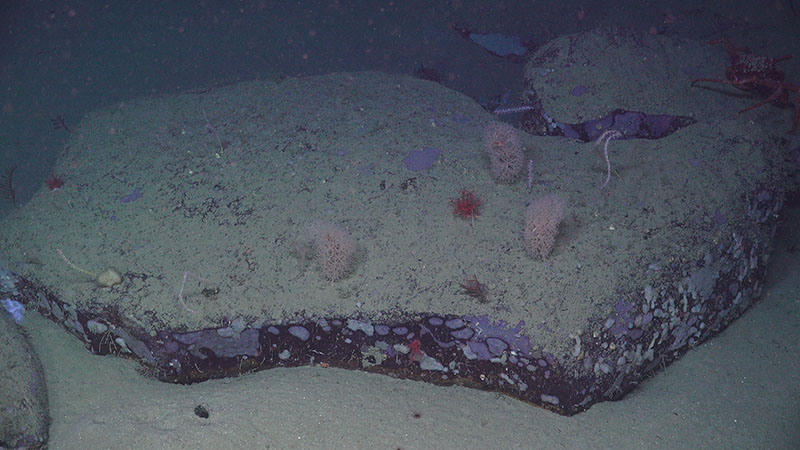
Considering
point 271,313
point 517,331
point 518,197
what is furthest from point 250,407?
point 518,197

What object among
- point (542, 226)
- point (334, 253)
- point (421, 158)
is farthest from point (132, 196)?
point (542, 226)

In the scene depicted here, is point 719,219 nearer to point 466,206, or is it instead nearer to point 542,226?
point 542,226

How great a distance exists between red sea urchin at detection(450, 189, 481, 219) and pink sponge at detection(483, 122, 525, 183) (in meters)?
0.44

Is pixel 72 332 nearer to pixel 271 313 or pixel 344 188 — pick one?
pixel 271 313

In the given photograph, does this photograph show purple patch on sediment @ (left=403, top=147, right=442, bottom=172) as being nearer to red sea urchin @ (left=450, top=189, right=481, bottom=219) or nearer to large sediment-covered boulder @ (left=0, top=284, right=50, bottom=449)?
red sea urchin @ (left=450, top=189, right=481, bottom=219)

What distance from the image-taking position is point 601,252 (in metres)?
3.83

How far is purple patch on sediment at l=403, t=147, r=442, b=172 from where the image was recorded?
185 inches

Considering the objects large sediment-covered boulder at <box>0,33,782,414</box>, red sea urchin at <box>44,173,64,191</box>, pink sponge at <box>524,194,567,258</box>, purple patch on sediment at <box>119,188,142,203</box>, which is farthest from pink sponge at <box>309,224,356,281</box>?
red sea urchin at <box>44,173,64,191</box>

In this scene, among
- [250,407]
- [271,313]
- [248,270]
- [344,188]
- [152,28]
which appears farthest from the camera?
[152,28]

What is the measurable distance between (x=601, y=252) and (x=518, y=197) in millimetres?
901

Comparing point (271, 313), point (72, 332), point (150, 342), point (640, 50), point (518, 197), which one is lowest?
point (72, 332)

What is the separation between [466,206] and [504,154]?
743 millimetres

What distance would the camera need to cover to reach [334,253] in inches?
152

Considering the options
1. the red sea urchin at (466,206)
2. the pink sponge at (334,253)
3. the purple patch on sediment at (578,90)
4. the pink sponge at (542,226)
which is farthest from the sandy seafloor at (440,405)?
the purple patch on sediment at (578,90)
